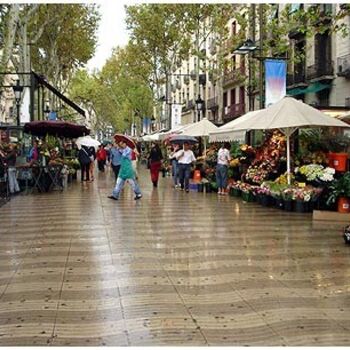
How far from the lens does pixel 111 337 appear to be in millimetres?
4648

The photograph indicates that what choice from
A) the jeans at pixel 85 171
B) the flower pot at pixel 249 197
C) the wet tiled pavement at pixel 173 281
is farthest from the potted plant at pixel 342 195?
the jeans at pixel 85 171

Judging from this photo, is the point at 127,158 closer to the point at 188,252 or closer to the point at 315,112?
the point at 315,112

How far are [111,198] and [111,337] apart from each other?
1157 cm

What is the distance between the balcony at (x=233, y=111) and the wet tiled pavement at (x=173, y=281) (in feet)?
103

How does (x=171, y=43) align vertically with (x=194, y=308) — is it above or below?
above

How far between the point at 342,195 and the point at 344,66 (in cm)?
1844

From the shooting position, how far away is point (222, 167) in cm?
1741

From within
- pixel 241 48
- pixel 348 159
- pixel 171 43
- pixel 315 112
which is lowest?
pixel 348 159

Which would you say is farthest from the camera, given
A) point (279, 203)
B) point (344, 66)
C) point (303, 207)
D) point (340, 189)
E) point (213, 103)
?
point (213, 103)

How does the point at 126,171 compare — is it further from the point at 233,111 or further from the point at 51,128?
the point at 233,111

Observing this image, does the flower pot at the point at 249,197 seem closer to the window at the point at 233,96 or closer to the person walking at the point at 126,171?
the person walking at the point at 126,171

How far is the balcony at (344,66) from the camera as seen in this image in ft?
91.3

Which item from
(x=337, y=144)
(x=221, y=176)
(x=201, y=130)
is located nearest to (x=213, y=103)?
(x=201, y=130)

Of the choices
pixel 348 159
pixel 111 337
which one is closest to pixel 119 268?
pixel 111 337
